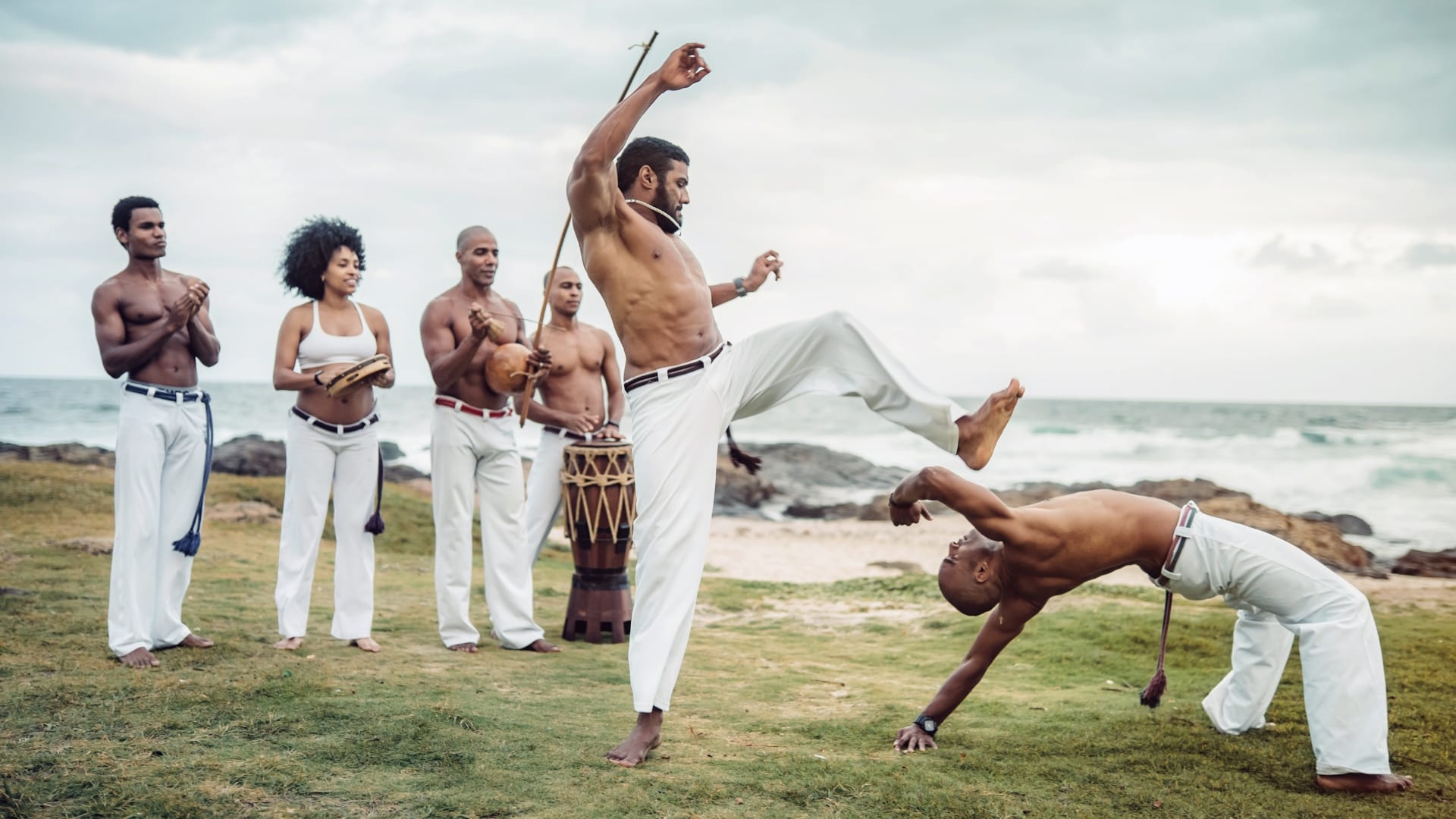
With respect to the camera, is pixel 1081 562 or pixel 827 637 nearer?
pixel 1081 562

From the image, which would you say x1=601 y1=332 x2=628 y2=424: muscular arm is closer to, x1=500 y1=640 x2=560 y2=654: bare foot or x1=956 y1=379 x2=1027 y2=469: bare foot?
x1=500 y1=640 x2=560 y2=654: bare foot

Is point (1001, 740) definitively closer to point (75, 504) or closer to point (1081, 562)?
point (1081, 562)

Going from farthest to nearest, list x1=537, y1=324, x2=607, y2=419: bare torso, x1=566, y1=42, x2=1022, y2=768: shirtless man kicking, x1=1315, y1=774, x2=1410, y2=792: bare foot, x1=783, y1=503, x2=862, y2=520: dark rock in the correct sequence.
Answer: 1. x1=783, y1=503, x2=862, y2=520: dark rock
2. x1=537, y1=324, x2=607, y2=419: bare torso
3. x1=566, y1=42, x2=1022, y2=768: shirtless man kicking
4. x1=1315, y1=774, x2=1410, y2=792: bare foot

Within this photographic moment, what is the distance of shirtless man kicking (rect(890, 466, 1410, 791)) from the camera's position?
4.43 meters

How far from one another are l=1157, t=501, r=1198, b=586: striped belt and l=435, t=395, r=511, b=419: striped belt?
419 cm

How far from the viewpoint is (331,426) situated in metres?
6.93

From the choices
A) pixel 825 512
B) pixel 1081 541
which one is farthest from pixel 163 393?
pixel 825 512

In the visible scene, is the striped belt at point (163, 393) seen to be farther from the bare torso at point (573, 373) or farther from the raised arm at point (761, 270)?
the raised arm at point (761, 270)

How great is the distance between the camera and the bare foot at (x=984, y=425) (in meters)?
4.35

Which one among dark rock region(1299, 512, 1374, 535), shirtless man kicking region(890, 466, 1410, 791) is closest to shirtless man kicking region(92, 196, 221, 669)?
shirtless man kicking region(890, 466, 1410, 791)

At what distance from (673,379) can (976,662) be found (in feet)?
5.84

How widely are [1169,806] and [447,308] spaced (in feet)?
16.6

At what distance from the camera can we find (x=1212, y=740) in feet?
16.7

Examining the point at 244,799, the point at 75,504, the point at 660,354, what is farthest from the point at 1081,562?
the point at 75,504
